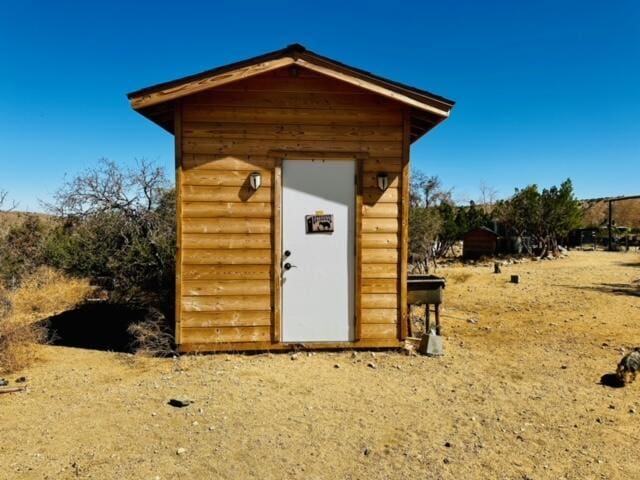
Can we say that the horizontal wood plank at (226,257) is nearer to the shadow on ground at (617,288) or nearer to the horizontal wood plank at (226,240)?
the horizontal wood plank at (226,240)

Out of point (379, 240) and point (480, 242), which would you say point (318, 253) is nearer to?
point (379, 240)

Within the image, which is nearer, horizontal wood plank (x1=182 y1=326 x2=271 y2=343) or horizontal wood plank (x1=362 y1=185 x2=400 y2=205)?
horizontal wood plank (x1=182 y1=326 x2=271 y2=343)

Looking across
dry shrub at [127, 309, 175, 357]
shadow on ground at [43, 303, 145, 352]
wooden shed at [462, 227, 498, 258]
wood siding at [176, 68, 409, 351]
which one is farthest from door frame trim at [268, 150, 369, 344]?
wooden shed at [462, 227, 498, 258]

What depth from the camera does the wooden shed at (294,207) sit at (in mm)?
5312

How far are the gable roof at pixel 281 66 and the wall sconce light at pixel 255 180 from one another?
44.1 inches

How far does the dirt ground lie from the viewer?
9.44 ft

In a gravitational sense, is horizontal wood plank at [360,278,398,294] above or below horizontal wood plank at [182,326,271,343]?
above

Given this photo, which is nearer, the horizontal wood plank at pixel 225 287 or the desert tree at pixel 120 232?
the horizontal wood plank at pixel 225 287

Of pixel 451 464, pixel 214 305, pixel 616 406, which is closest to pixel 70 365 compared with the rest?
pixel 214 305

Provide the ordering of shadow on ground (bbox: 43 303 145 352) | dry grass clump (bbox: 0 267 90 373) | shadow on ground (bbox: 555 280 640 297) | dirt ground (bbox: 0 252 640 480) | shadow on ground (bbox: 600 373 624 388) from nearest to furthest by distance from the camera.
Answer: dirt ground (bbox: 0 252 640 480)
shadow on ground (bbox: 600 373 624 388)
dry grass clump (bbox: 0 267 90 373)
shadow on ground (bbox: 43 303 145 352)
shadow on ground (bbox: 555 280 640 297)

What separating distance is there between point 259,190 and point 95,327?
3813 mm

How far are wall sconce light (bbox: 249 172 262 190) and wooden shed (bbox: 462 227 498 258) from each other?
18.3m

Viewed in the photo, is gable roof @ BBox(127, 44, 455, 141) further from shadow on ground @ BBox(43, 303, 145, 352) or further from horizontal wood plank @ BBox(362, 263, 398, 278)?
shadow on ground @ BBox(43, 303, 145, 352)

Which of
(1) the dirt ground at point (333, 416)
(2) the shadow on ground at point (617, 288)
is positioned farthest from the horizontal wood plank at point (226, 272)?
(2) the shadow on ground at point (617, 288)
